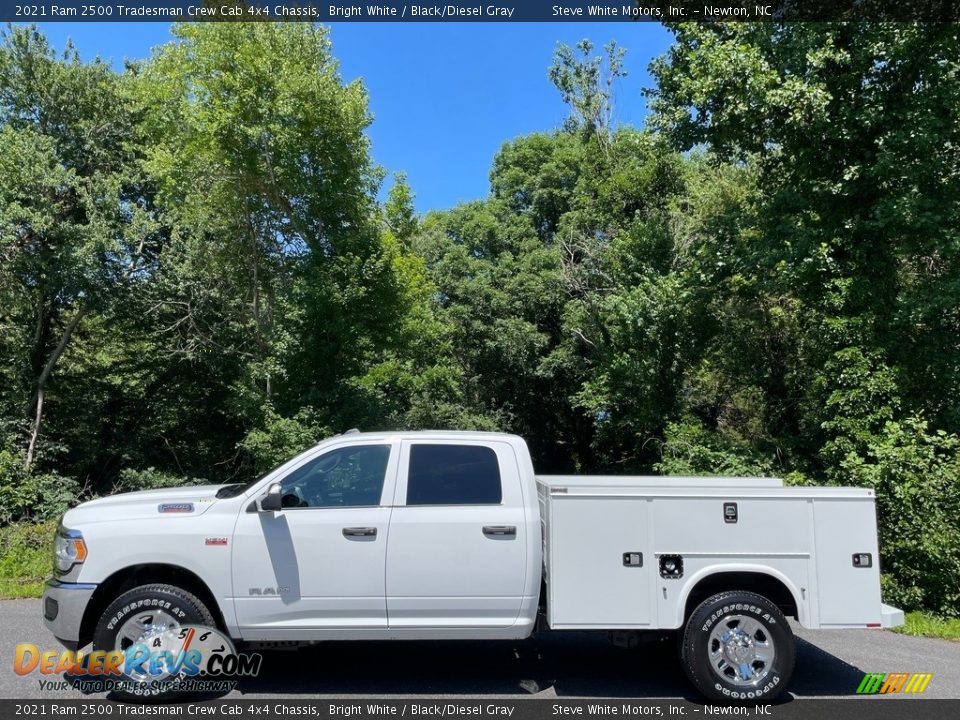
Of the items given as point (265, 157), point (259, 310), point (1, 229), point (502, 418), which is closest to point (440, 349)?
point (502, 418)

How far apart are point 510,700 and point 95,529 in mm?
3380

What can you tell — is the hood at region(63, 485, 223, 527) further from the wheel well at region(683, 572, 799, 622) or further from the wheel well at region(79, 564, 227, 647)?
the wheel well at region(683, 572, 799, 622)

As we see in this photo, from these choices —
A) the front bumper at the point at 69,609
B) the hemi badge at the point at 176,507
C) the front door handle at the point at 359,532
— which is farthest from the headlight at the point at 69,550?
the front door handle at the point at 359,532

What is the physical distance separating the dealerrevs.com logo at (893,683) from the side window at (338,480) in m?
4.23

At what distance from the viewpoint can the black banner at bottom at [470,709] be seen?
5031 millimetres

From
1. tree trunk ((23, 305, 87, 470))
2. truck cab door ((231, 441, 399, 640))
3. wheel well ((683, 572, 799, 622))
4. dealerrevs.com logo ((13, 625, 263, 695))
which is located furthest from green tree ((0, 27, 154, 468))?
wheel well ((683, 572, 799, 622))

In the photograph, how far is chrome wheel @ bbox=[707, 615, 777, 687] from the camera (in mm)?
5309

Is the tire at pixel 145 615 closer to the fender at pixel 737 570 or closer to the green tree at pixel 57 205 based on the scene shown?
the fender at pixel 737 570

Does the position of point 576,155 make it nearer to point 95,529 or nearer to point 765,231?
point 765,231

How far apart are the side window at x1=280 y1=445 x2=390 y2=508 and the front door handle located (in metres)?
0.21

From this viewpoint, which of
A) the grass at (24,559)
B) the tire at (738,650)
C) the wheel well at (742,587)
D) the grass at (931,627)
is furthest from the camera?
the grass at (24,559)

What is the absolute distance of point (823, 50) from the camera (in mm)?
10797

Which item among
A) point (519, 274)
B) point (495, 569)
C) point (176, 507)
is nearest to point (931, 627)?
point (495, 569)

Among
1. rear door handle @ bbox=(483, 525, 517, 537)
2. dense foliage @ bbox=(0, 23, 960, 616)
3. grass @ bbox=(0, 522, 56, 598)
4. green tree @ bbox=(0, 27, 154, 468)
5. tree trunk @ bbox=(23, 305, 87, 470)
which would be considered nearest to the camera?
rear door handle @ bbox=(483, 525, 517, 537)
